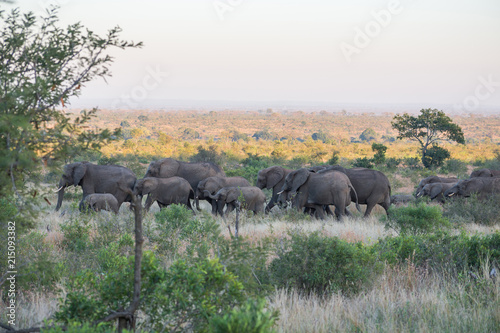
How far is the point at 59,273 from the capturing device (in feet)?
19.6

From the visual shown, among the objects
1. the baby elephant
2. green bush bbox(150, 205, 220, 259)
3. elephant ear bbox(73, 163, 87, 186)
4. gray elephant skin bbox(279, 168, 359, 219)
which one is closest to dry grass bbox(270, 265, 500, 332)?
green bush bbox(150, 205, 220, 259)

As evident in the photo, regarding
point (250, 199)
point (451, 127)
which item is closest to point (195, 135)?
point (451, 127)

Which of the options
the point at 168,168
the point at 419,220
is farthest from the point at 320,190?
the point at 168,168

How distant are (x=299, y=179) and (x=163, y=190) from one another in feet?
13.9

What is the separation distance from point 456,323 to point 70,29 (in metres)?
4.27

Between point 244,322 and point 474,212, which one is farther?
point 474,212

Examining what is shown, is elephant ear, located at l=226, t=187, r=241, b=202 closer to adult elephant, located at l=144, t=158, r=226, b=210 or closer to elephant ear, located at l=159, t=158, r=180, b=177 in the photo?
adult elephant, located at l=144, t=158, r=226, b=210

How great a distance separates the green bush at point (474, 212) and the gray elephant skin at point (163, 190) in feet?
25.3

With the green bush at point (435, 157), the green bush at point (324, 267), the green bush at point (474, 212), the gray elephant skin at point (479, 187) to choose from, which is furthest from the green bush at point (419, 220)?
the green bush at point (435, 157)

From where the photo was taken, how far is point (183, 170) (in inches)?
707

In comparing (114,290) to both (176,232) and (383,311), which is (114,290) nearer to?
(383,311)

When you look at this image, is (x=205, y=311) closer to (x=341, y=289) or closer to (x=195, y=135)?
(x=341, y=289)

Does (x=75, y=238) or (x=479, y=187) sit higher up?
(x=75, y=238)

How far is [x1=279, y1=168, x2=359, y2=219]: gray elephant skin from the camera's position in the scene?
1446cm
